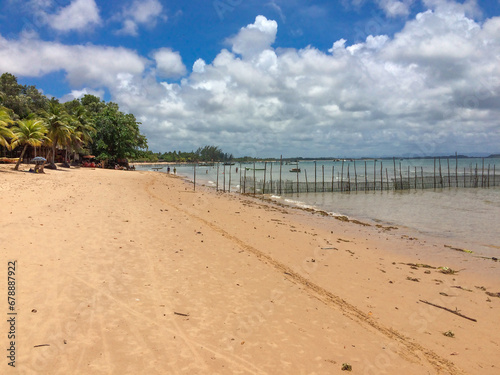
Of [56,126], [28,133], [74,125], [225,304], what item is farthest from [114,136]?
[225,304]

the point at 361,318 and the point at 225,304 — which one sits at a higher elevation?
the point at 225,304

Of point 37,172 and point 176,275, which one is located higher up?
point 37,172

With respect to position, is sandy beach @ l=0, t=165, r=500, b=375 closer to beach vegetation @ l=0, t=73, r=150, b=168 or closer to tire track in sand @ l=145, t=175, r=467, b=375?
tire track in sand @ l=145, t=175, r=467, b=375

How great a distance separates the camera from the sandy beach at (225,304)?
12.5ft

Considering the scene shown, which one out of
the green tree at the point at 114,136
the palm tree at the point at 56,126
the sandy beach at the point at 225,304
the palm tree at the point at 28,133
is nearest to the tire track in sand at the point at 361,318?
the sandy beach at the point at 225,304

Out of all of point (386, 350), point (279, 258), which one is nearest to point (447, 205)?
point (279, 258)

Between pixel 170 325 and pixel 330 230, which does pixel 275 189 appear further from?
pixel 170 325

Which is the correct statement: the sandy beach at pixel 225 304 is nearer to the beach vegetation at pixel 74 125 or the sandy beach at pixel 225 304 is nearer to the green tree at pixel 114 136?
the beach vegetation at pixel 74 125

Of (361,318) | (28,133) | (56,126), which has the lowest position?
(361,318)

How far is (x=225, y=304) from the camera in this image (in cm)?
528

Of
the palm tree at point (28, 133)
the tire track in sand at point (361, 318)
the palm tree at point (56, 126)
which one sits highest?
the palm tree at point (56, 126)

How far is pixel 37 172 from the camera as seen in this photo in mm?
25828

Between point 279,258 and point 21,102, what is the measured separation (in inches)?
1516

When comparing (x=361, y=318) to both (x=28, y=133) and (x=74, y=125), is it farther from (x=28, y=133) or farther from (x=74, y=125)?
(x=74, y=125)
